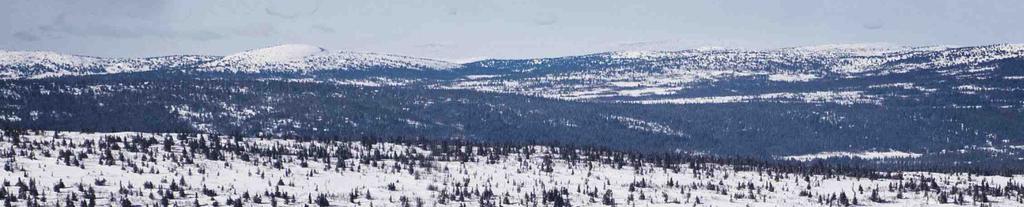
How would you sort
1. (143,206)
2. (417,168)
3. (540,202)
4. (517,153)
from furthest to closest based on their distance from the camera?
(517,153)
(417,168)
(540,202)
(143,206)

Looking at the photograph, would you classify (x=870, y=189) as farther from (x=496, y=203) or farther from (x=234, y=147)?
(x=234, y=147)

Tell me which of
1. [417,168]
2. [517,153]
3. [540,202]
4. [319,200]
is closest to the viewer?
[319,200]

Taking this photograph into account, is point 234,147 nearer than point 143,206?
No

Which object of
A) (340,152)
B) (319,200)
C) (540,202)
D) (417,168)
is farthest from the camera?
(340,152)

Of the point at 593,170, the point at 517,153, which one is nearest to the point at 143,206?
the point at 593,170

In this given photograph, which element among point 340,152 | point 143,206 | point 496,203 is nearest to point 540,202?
point 496,203

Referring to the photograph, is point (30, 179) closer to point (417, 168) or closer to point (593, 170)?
point (417, 168)
